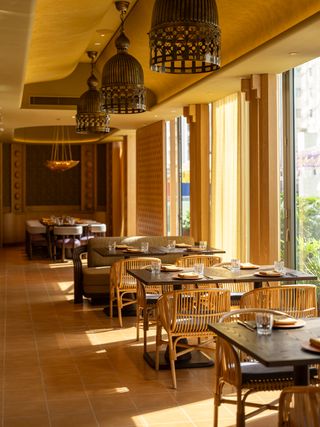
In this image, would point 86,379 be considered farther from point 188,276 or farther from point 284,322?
point 284,322

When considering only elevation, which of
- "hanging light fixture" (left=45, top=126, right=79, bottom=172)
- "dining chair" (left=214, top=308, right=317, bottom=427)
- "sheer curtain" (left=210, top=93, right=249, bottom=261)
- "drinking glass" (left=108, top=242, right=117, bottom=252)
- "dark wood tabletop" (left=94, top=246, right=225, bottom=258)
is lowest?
"dining chair" (left=214, top=308, right=317, bottom=427)

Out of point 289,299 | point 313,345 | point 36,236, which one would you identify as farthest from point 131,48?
point 36,236

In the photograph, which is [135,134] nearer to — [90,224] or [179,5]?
[90,224]

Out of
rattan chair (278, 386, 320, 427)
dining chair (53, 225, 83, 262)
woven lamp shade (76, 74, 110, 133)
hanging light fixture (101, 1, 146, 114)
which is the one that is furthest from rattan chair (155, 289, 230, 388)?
dining chair (53, 225, 83, 262)

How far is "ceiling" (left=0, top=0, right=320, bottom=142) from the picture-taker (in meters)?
5.96

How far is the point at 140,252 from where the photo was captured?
8422 millimetres

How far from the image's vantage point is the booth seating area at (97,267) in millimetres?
8984

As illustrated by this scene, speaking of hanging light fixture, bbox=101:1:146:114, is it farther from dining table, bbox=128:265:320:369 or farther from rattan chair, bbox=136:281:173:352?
rattan chair, bbox=136:281:173:352

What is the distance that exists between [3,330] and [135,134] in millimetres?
9357

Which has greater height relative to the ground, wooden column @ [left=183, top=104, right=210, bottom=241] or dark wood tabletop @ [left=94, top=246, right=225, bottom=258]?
wooden column @ [left=183, top=104, right=210, bottom=241]

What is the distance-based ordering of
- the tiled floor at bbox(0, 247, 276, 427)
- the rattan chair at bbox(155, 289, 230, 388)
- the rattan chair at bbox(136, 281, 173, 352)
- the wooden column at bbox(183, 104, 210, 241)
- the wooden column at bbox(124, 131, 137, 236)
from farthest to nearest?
the wooden column at bbox(124, 131, 137, 236) → the wooden column at bbox(183, 104, 210, 241) → the rattan chair at bbox(136, 281, 173, 352) → the rattan chair at bbox(155, 289, 230, 388) → the tiled floor at bbox(0, 247, 276, 427)

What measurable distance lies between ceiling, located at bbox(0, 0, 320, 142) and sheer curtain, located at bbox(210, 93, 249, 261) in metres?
0.35

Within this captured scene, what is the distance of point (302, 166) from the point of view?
7844 mm

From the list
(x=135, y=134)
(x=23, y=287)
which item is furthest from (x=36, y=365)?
(x=135, y=134)
